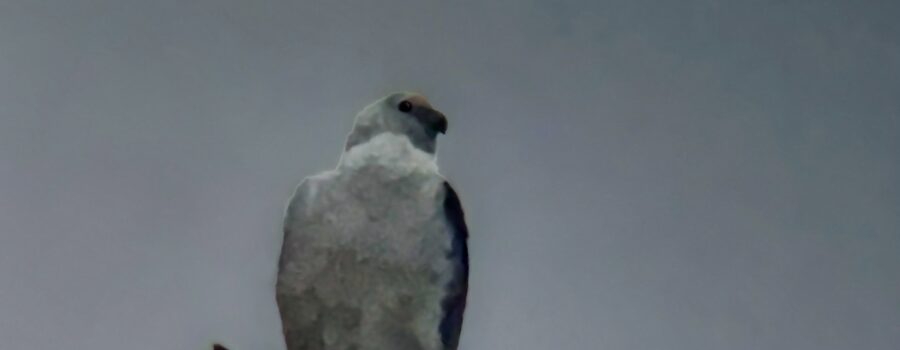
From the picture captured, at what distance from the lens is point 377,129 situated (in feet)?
2.78

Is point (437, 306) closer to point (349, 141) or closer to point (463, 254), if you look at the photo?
point (463, 254)

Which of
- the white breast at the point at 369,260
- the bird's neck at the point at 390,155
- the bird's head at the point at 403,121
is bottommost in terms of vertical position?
the white breast at the point at 369,260

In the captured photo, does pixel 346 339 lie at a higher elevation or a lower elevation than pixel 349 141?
lower

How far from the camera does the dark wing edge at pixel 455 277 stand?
773 millimetres

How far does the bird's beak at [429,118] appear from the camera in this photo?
86cm

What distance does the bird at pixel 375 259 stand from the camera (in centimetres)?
77

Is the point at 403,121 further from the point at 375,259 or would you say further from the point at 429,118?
the point at 375,259

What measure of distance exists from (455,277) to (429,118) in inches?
6.1

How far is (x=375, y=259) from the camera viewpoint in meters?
0.78

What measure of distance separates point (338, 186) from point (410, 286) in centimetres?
11

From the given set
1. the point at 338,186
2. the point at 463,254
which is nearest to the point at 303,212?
the point at 338,186

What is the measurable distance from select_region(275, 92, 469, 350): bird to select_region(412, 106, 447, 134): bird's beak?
42mm

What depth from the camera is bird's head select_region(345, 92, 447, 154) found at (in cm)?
85

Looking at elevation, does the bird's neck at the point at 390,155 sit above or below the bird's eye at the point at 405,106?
below
